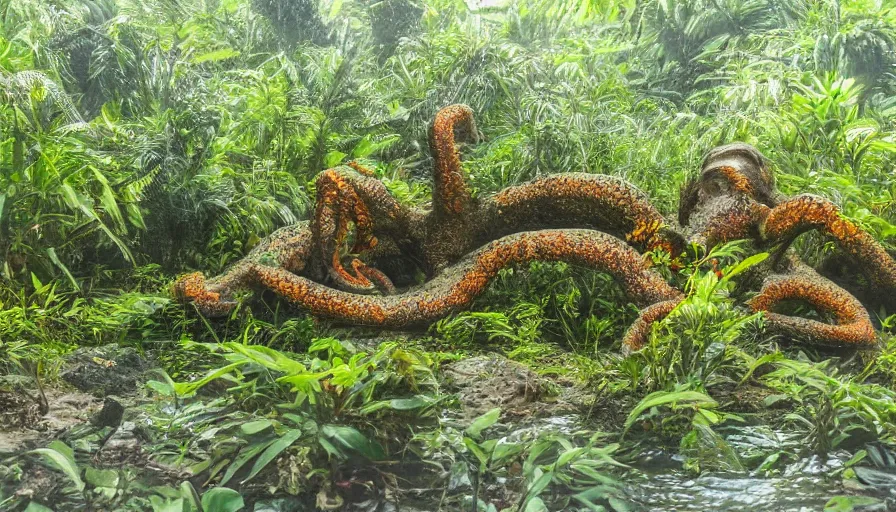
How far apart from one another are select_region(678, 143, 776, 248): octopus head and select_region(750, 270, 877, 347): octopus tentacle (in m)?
0.31

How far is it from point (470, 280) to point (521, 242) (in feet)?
1.02

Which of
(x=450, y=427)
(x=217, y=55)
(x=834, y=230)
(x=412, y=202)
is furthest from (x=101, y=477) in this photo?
(x=834, y=230)

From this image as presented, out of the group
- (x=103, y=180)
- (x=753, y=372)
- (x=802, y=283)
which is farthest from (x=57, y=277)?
(x=802, y=283)

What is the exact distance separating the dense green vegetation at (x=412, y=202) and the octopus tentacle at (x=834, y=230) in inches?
8.2

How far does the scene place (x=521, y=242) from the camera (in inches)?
130

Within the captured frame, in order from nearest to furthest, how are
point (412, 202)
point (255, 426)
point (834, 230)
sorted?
point (255, 426), point (834, 230), point (412, 202)

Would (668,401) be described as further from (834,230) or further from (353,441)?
(834,230)

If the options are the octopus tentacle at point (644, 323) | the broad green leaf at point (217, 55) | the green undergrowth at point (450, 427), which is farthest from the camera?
the broad green leaf at point (217, 55)

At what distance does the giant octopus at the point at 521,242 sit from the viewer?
3.13 m

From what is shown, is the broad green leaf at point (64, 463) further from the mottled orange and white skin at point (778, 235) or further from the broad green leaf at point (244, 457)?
the mottled orange and white skin at point (778, 235)

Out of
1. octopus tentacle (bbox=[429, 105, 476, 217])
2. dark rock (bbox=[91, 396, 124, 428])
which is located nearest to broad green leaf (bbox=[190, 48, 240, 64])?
octopus tentacle (bbox=[429, 105, 476, 217])

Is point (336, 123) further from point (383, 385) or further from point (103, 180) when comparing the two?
point (383, 385)

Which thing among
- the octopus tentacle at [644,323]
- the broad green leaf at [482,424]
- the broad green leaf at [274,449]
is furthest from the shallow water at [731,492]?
the octopus tentacle at [644,323]

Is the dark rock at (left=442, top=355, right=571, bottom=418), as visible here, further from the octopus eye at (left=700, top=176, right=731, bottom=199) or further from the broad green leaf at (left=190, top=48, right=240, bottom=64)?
the broad green leaf at (left=190, top=48, right=240, bottom=64)
